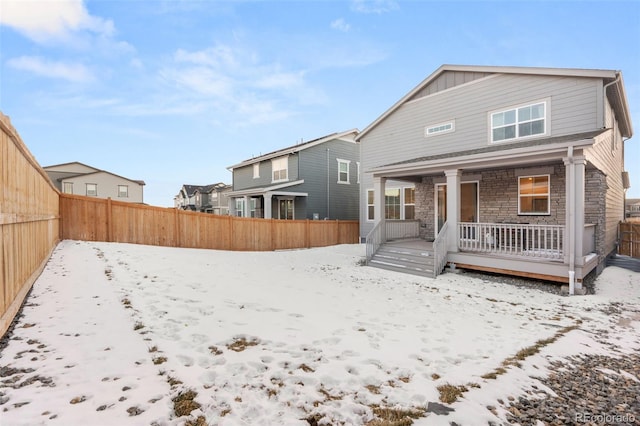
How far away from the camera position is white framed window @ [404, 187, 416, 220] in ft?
45.8

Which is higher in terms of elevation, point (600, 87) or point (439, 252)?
point (600, 87)

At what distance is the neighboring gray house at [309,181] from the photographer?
761 inches

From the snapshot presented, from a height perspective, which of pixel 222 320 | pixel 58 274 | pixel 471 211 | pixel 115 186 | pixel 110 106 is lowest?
pixel 222 320

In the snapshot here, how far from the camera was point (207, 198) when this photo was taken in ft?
148

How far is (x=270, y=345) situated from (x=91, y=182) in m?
36.6

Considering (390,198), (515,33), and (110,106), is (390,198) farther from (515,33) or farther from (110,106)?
(110,106)

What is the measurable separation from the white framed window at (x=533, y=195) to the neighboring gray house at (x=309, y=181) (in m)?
12.1

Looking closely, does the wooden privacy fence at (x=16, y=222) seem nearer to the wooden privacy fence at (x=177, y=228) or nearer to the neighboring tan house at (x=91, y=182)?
the wooden privacy fence at (x=177, y=228)

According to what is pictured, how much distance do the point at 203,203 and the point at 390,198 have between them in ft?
122

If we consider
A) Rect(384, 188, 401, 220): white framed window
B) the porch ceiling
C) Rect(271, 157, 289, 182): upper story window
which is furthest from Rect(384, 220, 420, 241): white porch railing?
Rect(271, 157, 289, 182): upper story window

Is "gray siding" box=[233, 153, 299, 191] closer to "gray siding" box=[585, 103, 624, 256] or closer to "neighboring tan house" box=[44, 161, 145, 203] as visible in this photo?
"gray siding" box=[585, 103, 624, 256]

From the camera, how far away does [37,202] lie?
5.59m

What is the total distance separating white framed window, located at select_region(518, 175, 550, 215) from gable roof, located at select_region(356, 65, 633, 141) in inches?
124

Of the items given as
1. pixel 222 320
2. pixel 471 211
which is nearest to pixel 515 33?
pixel 471 211
